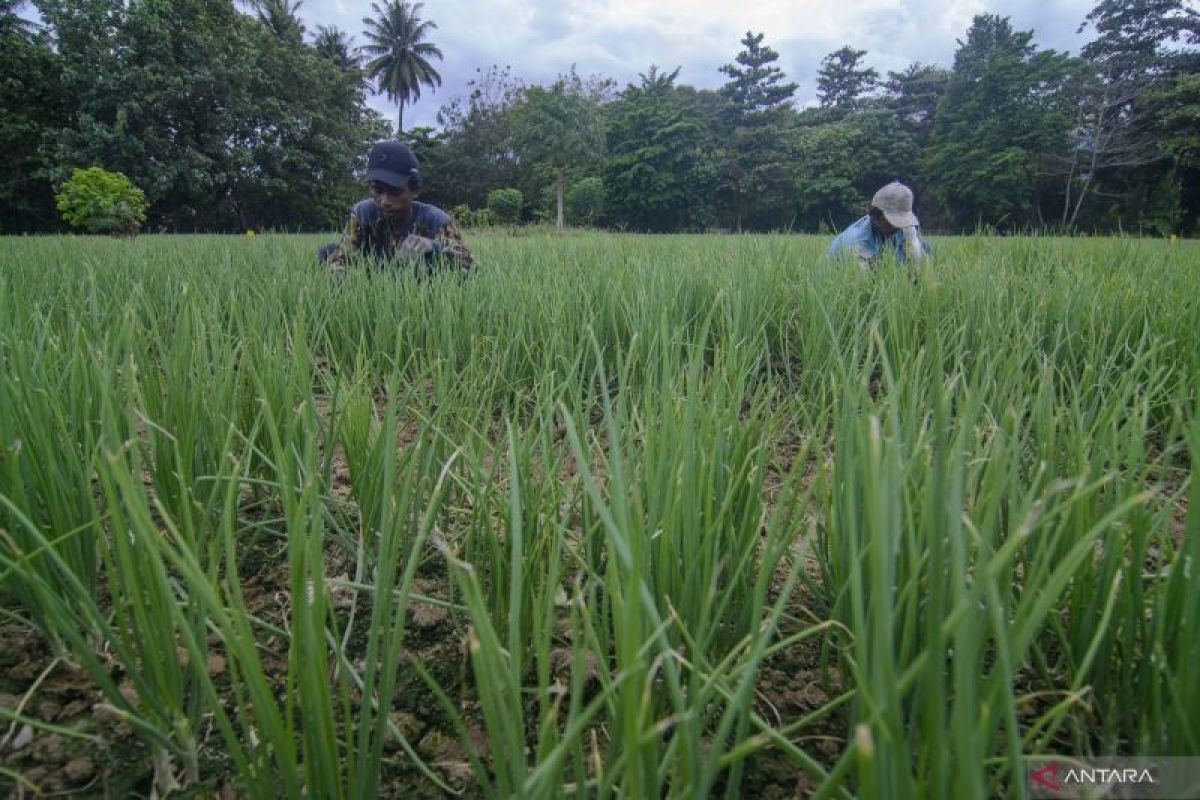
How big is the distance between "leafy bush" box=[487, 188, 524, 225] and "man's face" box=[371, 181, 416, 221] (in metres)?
21.4

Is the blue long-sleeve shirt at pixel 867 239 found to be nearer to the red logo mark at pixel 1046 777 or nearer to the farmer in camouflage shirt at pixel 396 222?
the farmer in camouflage shirt at pixel 396 222

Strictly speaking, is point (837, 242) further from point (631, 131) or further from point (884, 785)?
point (631, 131)

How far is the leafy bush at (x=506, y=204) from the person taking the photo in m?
23.8

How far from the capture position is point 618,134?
27.6 metres

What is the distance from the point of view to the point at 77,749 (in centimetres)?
49

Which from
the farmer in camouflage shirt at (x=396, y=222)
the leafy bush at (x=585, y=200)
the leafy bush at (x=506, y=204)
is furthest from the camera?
the leafy bush at (x=585, y=200)

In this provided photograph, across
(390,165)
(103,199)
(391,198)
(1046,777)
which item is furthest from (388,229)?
(103,199)

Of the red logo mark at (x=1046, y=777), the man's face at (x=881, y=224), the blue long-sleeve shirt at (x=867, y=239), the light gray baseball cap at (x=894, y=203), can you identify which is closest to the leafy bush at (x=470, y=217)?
the blue long-sleeve shirt at (x=867, y=239)

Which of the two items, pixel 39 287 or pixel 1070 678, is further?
pixel 39 287

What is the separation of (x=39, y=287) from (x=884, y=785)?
263 cm

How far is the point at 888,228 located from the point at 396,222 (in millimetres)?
2594

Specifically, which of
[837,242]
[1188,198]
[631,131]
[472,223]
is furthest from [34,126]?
[1188,198]

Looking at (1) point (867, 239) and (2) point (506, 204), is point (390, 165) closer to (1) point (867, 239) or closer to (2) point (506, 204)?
(1) point (867, 239)

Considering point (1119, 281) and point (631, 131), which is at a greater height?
point (631, 131)
